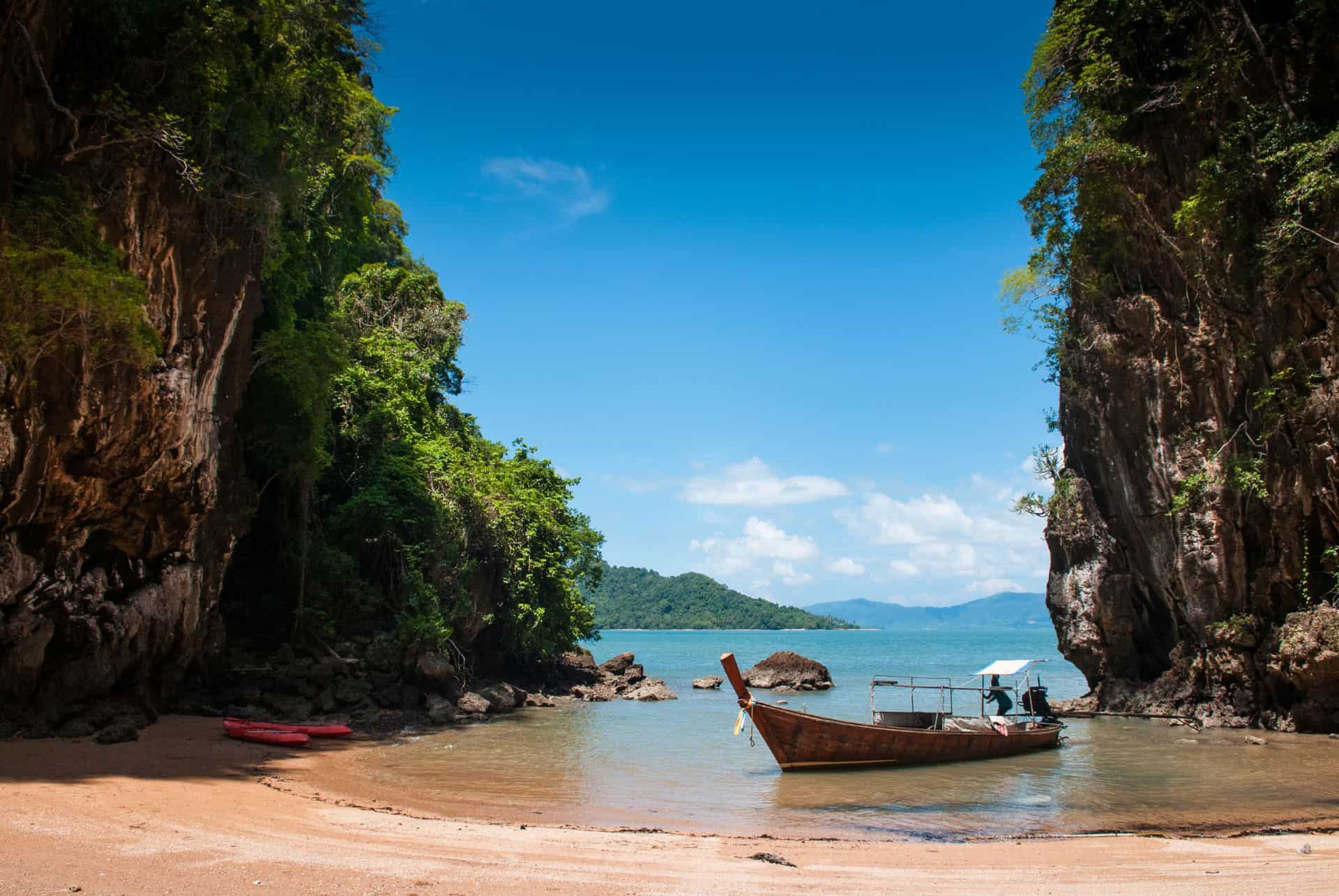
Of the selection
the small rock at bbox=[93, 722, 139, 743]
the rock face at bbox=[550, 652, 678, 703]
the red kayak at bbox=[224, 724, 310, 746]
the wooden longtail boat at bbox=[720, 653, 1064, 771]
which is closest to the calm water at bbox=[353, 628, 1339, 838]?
the wooden longtail boat at bbox=[720, 653, 1064, 771]

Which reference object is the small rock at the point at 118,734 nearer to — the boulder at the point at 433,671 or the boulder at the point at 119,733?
the boulder at the point at 119,733

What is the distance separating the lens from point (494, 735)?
1714cm

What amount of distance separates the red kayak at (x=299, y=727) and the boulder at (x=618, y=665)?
51.0ft

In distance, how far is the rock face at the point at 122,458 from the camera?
1111cm

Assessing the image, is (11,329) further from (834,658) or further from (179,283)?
(834,658)

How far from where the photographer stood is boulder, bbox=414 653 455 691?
19.3 meters

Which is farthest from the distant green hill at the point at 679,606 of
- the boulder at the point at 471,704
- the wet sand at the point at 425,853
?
the wet sand at the point at 425,853

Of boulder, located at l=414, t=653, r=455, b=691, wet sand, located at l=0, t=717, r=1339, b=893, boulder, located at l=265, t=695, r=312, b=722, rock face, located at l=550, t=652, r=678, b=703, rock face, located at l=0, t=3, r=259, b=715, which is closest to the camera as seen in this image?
wet sand, located at l=0, t=717, r=1339, b=893

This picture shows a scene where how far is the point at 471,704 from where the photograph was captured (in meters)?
19.6

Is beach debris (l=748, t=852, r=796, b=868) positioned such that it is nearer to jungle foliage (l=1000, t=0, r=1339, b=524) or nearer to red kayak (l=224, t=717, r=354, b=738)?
red kayak (l=224, t=717, r=354, b=738)

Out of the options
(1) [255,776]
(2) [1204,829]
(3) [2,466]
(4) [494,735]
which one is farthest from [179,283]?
(2) [1204,829]

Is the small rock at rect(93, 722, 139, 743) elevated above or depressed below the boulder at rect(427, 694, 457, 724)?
above

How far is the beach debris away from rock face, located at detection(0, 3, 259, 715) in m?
10.2

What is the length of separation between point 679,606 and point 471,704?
96276mm
